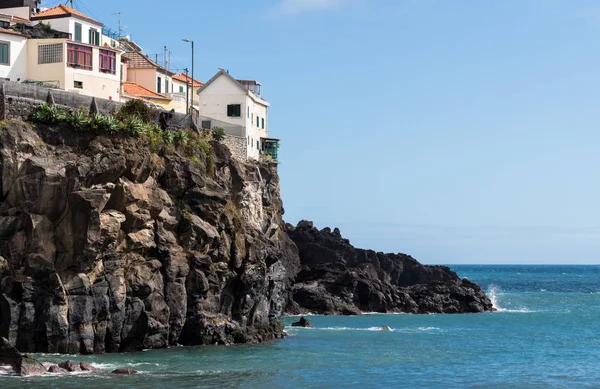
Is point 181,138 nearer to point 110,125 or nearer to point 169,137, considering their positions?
point 169,137

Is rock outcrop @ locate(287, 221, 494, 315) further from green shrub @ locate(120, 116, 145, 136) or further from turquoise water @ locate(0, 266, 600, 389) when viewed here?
green shrub @ locate(120, 116, 145, 136)

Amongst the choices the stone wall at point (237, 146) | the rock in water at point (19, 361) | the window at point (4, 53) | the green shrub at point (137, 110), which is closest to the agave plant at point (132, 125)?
the green shrub at point (137, 110)

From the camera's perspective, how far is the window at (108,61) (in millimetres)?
73562

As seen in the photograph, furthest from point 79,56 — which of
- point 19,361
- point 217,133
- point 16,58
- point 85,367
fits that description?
point 19,361

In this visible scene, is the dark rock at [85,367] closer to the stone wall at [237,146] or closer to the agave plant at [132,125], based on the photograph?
the agave plant at [132,125]

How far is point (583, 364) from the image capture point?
Answer: 63031 millimetres

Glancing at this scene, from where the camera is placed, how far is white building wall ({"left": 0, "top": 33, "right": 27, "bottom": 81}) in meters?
69.3

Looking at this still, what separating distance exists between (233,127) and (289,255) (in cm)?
2830

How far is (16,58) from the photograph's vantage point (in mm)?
70125

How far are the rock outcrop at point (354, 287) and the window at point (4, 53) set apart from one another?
1609 inches

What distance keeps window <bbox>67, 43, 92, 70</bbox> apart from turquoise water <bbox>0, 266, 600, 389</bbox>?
25852mm

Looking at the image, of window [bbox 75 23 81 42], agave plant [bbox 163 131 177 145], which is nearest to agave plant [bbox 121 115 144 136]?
agave plant [bbox 163 131 177 145]

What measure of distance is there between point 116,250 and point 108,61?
78.7 feet

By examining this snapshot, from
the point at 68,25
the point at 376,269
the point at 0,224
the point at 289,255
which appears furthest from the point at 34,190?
the point at 376,269
